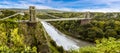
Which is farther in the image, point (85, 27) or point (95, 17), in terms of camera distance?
point (95, 17)

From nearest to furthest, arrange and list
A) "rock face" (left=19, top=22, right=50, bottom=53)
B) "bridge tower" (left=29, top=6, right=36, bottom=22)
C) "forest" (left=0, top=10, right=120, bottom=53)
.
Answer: "forest" (left=0, top=10, right=120, bottom=53) < "rock face" (left=19, top=22, right=50, bottom=53) < "bridge tower" (left=29, top=6, right=36, bottom=22)

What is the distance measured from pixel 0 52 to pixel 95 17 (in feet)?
61.4

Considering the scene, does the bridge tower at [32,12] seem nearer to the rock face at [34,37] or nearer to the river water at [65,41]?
the rock face at [34,37]

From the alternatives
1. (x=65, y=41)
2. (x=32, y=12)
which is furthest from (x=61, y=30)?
(x=32, y=12)

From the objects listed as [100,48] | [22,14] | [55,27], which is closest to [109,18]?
[55,27]

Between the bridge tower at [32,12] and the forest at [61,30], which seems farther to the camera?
the bridge tower at [32,12]

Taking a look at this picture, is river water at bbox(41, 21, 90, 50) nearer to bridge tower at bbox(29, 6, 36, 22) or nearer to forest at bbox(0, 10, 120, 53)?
forest at bbox(0, 10, 120, 53)

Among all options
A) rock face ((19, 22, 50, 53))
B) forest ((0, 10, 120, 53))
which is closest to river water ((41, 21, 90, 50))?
forest ((0, 10, 120, 53))

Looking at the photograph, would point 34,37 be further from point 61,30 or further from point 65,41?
point 61,30

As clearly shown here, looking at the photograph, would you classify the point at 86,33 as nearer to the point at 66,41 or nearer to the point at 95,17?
the point at 66,41

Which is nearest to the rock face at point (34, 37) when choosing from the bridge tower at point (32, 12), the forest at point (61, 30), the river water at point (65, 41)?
the forest at point (61, 30)

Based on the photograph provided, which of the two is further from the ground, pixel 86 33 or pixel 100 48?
pixel 100 48

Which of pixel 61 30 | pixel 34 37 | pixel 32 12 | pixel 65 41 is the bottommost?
pixel 65 41

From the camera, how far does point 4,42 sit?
1035cm
